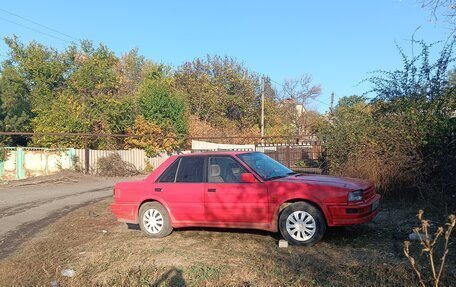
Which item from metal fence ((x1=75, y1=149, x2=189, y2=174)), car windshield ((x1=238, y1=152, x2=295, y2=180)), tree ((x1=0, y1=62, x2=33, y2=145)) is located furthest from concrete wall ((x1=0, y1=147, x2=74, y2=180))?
car windshield ((x1=238, y1=152, x2=295, y2=180))

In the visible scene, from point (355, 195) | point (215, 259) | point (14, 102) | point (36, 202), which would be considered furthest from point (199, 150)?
point (14, 102)

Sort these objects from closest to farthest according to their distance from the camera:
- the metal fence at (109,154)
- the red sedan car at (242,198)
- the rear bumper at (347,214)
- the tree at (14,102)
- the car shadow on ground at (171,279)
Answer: the car shadow on ground at (171,279), the rear bumper at (347,214), the red sedan car at (242,198), the metal fence at (109,154), the tree at (14,102)

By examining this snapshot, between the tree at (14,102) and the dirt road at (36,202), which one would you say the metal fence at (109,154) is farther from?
the tree at (14,102)

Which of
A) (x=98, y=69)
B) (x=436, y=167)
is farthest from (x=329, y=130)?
(x=98, y=69)

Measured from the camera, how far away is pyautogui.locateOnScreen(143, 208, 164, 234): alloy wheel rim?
25.8 ft

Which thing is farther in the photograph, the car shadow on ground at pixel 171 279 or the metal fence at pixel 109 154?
the metal fence at pixel 109 154

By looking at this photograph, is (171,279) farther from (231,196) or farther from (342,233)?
(342,233)

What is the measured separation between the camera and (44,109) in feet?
102

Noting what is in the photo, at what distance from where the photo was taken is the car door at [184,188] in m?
7.53

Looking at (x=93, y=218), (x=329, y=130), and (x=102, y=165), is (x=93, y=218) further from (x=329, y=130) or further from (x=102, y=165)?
(x=102, y=165)

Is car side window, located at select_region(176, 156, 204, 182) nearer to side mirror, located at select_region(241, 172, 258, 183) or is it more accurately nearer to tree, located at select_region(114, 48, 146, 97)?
side mirror, located at select_region(241, 172, 258, 183)

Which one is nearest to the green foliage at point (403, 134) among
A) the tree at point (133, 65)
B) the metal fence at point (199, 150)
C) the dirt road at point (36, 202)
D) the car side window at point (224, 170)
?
the metal fence at point (199, 150)

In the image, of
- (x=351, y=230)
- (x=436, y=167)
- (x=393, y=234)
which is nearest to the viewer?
(x=393, y=234)

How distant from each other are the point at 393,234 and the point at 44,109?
2878 centimetres
